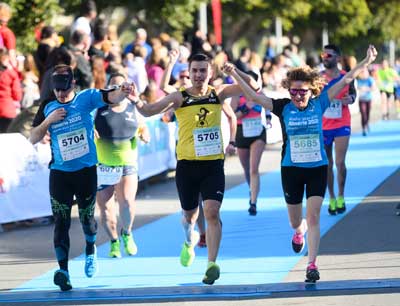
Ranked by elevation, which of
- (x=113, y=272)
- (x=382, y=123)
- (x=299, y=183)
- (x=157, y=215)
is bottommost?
(x=382, y=123)

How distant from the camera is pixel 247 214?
15.6 meters

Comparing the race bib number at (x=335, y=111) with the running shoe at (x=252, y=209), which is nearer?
the race bib number at (x=335, y=111)

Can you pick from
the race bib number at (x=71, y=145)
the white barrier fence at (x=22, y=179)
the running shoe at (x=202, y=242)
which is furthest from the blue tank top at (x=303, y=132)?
the white barrier fence at (x=22, y=179)

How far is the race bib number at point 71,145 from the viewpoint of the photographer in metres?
10.5

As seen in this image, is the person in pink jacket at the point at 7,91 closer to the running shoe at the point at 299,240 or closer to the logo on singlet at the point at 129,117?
the logo on singlet at the point at 129,117

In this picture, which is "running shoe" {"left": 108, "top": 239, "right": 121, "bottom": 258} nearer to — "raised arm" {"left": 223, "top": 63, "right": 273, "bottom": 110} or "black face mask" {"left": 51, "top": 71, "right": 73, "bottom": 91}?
"black face mask" {"left": 51, "top": 71, "right": 73, "bottom": 91}

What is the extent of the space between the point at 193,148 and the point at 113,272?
151 cm

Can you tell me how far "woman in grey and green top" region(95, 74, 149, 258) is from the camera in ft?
40.0

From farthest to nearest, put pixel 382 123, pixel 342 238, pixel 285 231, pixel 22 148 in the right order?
pixel 382 123, pixel 22 148, pixel 285 231, pixel 342 238

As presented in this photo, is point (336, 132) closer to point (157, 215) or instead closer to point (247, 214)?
→ point (247, 214)

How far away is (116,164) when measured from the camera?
1220 centimetres

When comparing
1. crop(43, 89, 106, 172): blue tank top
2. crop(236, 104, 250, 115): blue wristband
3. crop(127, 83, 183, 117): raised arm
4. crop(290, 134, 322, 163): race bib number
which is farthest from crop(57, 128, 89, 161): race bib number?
crop(236, 104, 250, 115): blue wristband

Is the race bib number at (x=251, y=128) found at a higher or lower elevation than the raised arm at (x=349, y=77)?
lower

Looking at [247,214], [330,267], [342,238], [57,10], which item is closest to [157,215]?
[247,214]
